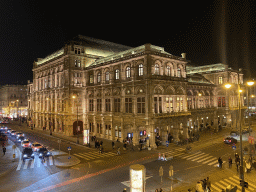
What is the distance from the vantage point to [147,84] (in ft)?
112

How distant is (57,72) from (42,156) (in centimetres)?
3201

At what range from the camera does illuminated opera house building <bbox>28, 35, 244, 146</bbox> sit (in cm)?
3566

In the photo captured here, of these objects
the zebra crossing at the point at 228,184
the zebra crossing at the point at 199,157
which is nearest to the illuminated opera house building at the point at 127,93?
the zebra crossing at the point at 199,157

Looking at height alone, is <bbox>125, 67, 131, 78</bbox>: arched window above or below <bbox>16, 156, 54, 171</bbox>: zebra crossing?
above

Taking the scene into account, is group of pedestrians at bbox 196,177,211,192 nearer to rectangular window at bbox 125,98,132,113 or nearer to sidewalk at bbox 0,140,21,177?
sidewalk at bbox 0,140,21,177

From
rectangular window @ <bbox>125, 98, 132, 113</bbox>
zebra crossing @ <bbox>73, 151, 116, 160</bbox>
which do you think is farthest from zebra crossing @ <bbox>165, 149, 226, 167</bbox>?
rectangular window @ <bbox>125, 98, 132, 113</bbox>

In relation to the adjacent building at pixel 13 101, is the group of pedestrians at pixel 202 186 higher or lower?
lower

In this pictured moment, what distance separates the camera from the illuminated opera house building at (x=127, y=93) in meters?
35.7

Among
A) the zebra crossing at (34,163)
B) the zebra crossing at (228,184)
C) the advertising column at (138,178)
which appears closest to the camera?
the advertising column at (138,178)

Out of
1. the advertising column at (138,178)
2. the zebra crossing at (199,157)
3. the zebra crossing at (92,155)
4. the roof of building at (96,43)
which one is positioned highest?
the roof of building at (96,43)

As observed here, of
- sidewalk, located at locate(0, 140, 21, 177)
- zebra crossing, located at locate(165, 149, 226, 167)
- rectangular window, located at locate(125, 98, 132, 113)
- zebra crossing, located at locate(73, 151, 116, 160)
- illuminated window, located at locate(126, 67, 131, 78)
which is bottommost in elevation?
zebra crossing, located at locate(73, 151, 116, 160)

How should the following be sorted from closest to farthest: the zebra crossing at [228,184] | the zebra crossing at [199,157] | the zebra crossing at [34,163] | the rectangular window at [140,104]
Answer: the zebra crossing at [228,184] < the zebra crossing at [34,163] < the zebra crossing at [199,157] < the rectangular window at [140,104]

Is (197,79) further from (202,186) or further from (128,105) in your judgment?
(202,186)

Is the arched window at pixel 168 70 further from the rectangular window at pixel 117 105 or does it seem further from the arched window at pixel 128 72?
the rectangular window at pixel 117 105
